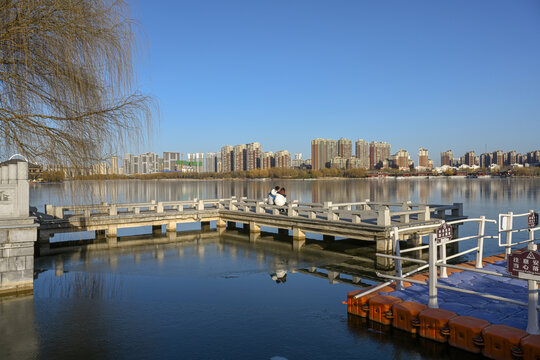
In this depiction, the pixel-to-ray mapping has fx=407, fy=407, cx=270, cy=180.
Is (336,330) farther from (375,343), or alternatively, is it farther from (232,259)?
(232,259)

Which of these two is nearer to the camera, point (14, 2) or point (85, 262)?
point (14, 2)

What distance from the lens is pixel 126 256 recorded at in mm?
16594

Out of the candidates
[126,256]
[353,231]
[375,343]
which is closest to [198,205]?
[126,256]

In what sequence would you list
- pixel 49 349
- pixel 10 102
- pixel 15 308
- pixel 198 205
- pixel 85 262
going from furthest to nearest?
pixel 198 205 < pixel 85 262 < pixel 15 308 < pixel 10 102 < pixel 49 349

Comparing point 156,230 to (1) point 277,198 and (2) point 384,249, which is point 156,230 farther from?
(2) point 384,249

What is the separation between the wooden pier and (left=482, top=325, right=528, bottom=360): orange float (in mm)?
8127

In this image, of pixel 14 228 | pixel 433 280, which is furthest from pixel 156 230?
pixel 433 280

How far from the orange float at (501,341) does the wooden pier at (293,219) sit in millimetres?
8127

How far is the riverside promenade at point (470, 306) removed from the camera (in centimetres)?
614

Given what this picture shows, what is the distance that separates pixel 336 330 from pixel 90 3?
345 inches

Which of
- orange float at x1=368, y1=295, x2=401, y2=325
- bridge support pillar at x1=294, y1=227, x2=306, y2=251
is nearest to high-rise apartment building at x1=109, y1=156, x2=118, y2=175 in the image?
orange float at x1=368, y1=295, x2=401, y2=325

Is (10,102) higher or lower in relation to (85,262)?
higher

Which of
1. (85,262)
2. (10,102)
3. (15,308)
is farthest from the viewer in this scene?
(85,262)

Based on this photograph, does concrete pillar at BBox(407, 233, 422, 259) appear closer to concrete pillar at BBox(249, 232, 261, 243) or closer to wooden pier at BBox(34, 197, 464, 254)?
wooden pier at BBox(34, 197, 464, 254)
